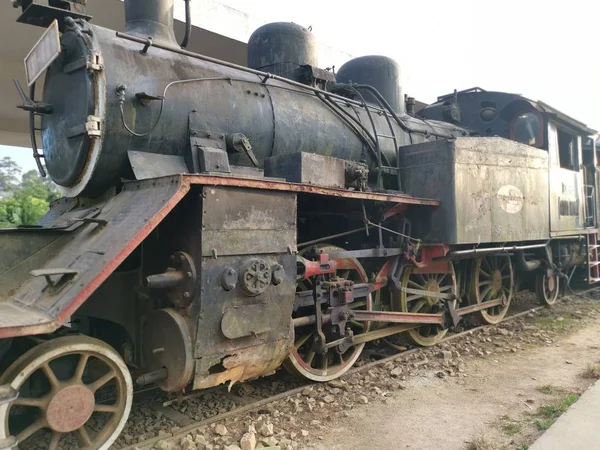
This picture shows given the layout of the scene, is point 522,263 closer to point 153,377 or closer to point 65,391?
point 153,377

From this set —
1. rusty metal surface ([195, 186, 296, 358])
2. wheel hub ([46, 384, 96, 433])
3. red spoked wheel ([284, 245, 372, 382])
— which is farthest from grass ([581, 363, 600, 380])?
wheel hub ([46, 384, 96, 433])

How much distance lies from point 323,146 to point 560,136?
5.29m

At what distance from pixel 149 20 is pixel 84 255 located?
2.29 metres

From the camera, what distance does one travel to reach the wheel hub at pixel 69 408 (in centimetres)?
246

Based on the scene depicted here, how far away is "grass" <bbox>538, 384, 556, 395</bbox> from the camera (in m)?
4.02

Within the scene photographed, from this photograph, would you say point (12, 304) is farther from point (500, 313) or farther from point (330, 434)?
point (500, 313)

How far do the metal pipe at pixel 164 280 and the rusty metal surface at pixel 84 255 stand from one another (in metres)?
0.33

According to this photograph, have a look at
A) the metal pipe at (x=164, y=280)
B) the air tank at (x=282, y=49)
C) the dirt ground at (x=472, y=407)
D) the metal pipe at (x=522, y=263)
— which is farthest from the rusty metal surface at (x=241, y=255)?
the metal pipe at (x=522, y=263)

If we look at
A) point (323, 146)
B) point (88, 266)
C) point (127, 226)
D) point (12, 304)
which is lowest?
point (12, 304)

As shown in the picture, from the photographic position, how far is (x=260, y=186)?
315cm

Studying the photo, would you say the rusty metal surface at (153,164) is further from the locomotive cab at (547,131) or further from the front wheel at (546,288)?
the front wheel at (546,288)

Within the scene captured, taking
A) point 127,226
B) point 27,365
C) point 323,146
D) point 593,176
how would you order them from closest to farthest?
point 27,365 < point 127,226 < point 323,146 < point 593,176

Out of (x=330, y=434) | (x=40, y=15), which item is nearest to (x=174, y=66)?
(x=40, y=15)

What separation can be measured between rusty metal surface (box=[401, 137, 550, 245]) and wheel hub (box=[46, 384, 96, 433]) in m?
3.72
